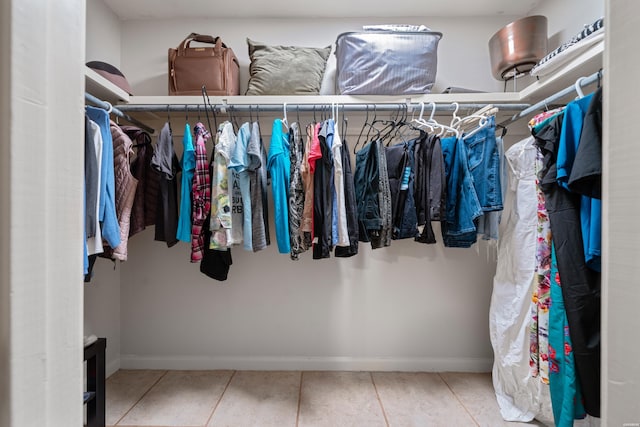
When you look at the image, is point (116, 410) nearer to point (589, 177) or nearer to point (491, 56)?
point (589, 177)

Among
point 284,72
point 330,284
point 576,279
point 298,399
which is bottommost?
point 298,399

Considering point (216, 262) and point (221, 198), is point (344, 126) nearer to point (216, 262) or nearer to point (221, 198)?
point (221, 198)

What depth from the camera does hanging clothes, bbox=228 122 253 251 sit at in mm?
1465

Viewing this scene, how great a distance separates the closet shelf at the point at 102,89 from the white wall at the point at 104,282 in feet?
1.03

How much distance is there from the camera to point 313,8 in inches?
76.4

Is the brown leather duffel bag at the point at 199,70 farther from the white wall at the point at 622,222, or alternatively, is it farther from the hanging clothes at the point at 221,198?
the white wall at the point at 622,222

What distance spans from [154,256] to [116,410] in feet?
2.95

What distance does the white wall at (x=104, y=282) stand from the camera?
1748 mm

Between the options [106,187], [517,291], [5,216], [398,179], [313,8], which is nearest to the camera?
[5,216]

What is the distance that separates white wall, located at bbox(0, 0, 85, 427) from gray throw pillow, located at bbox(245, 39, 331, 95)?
4.80 feet

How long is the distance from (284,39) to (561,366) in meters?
2.35

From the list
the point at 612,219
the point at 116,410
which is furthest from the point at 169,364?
the point at 612,219

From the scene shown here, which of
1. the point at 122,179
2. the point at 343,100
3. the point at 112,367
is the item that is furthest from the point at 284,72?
the point at 112,367

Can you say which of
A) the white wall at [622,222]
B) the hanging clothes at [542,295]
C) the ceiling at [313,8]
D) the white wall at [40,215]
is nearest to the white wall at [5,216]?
the white wall at [40,215]
